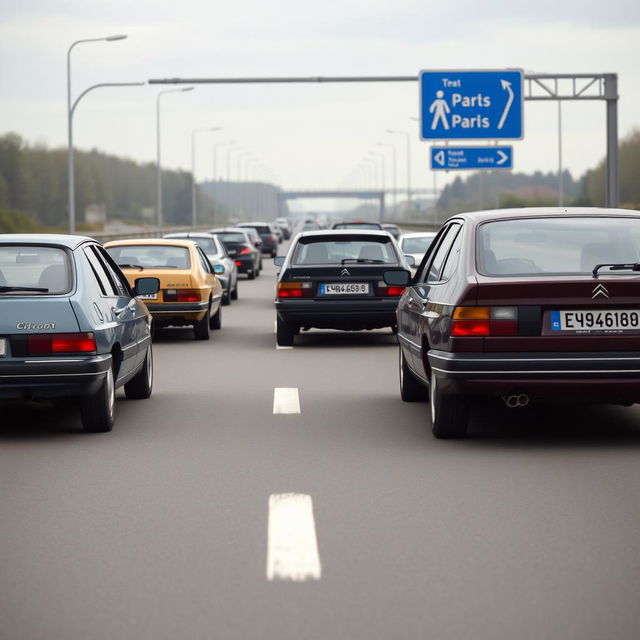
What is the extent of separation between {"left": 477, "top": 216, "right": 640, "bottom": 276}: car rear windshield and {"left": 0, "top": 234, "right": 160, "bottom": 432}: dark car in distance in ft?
8.48

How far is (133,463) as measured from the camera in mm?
8102

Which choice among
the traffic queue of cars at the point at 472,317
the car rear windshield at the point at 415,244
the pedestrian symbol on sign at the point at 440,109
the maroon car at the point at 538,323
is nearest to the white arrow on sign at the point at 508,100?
the pedestrian symbol on sign at the point at 440,109

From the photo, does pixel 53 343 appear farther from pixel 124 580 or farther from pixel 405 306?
pixel 124 580

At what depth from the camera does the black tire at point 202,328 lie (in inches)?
701

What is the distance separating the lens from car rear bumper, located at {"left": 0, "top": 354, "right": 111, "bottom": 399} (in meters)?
8.82

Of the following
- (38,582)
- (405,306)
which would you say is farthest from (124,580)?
(405,306)

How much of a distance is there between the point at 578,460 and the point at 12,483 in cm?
321

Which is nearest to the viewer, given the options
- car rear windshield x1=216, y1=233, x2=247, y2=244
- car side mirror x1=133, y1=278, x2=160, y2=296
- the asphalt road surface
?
the asphalt road surface

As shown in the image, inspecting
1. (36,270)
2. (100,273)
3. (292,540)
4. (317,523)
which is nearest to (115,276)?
(100,273)

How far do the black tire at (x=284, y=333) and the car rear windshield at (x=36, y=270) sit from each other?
7.55 meters

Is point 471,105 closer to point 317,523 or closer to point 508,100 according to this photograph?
point 508,100

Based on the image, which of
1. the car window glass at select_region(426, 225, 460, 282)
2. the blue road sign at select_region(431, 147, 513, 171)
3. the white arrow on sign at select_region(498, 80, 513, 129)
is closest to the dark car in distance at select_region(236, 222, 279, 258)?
the blue road sign at select_region(431, 147, 513, 171)

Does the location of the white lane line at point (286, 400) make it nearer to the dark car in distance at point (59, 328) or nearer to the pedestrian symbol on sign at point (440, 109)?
the dark car in distance at point (59, 328)

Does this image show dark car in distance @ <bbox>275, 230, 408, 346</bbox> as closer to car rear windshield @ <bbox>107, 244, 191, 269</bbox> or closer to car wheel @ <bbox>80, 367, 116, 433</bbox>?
car rear windshield @ <bbox>107, 244, 191, 269</bbox>
